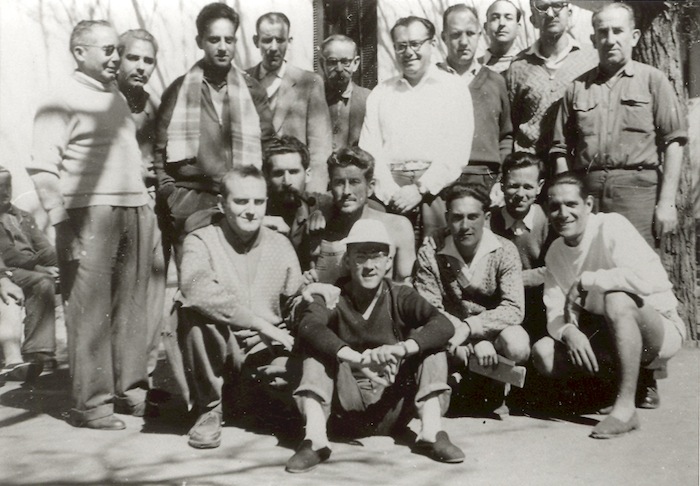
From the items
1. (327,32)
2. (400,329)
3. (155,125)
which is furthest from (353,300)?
(327,32)

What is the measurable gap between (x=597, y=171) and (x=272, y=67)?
2102mm

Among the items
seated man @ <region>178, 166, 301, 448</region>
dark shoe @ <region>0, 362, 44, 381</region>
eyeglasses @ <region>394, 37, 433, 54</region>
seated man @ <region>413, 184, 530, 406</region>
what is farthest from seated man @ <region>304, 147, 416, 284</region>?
dark shoe @ <region>0, 362, 44, 381</region>

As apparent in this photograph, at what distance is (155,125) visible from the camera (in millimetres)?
4770

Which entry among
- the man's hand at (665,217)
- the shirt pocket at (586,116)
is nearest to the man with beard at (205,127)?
the shirt pocket at (586,116)

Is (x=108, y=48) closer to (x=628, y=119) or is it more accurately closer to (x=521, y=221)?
(x=521, y=221)

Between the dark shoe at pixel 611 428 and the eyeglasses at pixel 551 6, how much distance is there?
99.8 inches

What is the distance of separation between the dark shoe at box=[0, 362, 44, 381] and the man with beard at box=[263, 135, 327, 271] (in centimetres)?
193

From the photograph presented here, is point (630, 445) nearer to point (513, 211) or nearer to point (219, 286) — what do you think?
point (513, 211)

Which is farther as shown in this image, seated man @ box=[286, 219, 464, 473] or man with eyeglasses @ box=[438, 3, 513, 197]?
man with eyeglasses @ box=[438, 3, 513, 197]

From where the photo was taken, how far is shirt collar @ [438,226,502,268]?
4293mm

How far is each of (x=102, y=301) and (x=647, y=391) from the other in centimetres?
293

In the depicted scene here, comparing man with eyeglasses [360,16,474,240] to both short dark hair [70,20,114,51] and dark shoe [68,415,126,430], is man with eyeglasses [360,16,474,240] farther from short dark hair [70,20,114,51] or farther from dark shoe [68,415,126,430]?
dark shoe [68,415,126,430]

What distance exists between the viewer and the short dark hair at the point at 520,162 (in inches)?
181

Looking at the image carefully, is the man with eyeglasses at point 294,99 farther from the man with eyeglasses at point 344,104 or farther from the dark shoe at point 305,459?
the dark shoe at point 305,459
